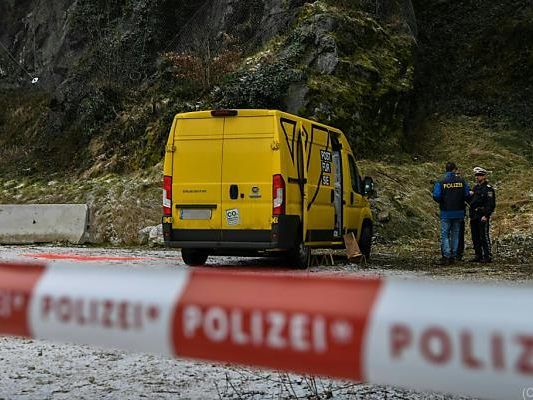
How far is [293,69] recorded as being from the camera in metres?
20.4

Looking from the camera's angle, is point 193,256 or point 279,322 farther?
point 193,256

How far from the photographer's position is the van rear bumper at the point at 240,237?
10.2 meters

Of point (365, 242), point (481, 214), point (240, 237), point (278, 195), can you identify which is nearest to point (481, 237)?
point (481, 214)

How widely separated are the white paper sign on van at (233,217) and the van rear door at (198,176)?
137mm

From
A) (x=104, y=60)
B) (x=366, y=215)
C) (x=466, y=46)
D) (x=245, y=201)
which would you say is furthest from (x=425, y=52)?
(x=245, y=201)

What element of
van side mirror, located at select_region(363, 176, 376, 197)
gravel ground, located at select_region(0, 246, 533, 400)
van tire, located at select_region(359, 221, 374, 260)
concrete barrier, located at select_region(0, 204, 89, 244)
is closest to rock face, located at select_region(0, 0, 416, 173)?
concrete barrier, located at select_region(0, 204, 89, 244)

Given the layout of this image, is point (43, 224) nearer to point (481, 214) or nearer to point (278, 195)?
point (278, 195)

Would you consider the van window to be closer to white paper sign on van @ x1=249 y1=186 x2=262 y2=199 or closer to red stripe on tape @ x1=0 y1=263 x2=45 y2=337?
white paper sign on van @ x1=249 y1=186 x2=262 y2=199

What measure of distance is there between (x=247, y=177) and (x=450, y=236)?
4.58 metres

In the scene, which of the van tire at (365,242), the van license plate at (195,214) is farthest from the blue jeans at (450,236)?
the van license plate at (195,214)

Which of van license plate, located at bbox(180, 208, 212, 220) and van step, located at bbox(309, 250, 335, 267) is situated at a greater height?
van license plate, located at bbox(180, 208, 212, 220)

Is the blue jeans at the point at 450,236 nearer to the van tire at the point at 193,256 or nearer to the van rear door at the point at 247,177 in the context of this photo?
the van rear door at the point at 247,177

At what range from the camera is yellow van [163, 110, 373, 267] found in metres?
10.2

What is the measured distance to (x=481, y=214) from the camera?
1263 centimetres
